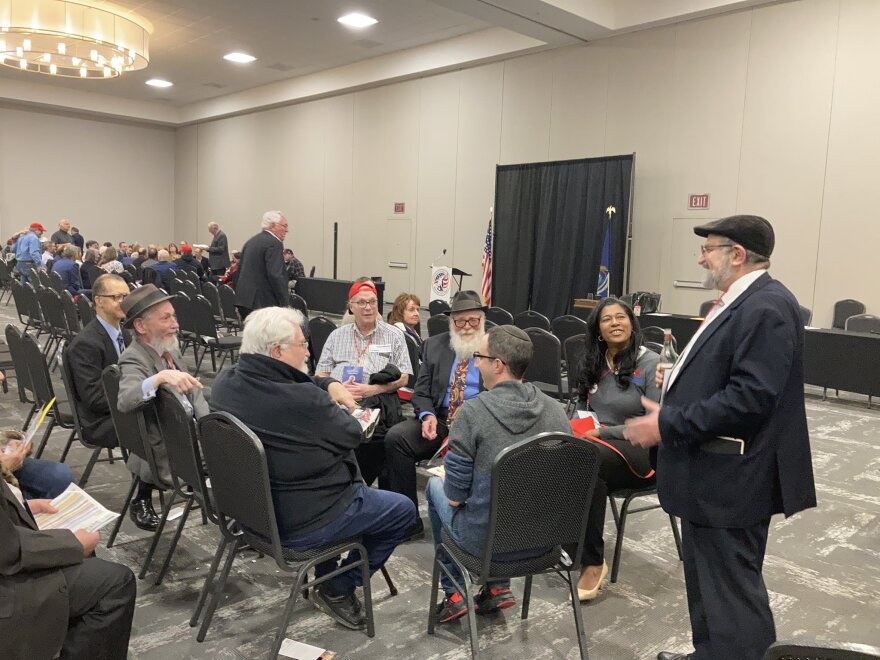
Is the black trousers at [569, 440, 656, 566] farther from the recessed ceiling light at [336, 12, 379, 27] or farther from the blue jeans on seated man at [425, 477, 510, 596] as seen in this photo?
the recessed ceiling light at [336, 12, 379, 27]

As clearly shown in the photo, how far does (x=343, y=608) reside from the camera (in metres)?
2.60

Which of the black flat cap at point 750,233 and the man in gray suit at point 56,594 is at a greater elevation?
the black flat cap at point 750,233

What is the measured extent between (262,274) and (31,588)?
4.75 m

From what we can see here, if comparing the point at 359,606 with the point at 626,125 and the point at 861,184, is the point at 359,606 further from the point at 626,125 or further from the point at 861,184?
the point at 626,125

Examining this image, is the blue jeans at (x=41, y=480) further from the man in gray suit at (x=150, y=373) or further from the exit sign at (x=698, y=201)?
the exit sign at (x=698, y=201)

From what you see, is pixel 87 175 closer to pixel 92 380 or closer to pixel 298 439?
pixel 92 380

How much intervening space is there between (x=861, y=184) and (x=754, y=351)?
7.61m

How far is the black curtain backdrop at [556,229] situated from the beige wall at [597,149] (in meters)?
0.47

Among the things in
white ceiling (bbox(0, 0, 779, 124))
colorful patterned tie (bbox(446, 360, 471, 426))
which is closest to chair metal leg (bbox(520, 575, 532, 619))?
colorful patterned tie (bbox(446, 360, 471, 426))

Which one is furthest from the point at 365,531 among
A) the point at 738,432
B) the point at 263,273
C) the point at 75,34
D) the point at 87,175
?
the point at 87,175

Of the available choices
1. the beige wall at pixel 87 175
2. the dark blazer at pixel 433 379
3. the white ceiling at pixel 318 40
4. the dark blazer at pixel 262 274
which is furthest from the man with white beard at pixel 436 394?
the beige wall at pixel 87 175

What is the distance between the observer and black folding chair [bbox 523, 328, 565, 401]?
4.58 metres

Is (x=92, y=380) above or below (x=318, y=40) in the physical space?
below

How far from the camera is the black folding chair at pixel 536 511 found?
2.09 metres
